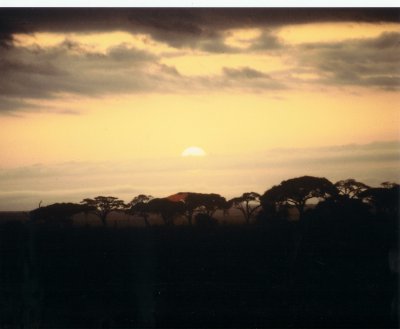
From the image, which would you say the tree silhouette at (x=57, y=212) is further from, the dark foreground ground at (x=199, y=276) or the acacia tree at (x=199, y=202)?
the acacia tree at (x=199, y=202)

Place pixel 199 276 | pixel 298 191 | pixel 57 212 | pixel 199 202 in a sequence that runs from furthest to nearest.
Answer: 1. pixel 199 276
2. pixel 298 191
3. pixel 57 212
4. pixel 199 202

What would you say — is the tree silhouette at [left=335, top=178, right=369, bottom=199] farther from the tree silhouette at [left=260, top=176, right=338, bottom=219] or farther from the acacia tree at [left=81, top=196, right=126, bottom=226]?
the acacia tree at [left=81, top=196, right=126, bottom=226]

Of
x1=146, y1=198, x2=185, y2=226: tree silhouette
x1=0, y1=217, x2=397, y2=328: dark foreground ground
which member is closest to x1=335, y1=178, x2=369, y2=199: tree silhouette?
x1=0, y1=217, x2=397, y2=328: dark foreground ground

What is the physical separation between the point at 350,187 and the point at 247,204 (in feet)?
3.98

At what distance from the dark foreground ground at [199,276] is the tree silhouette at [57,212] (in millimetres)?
122

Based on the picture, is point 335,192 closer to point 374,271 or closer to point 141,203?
point 374,271

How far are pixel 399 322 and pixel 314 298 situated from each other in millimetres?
980

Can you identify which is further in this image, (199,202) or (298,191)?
(298,191)

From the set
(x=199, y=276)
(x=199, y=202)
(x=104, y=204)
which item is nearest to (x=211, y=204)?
(x=199, y=202)

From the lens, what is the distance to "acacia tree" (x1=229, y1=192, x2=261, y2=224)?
19.6 feet

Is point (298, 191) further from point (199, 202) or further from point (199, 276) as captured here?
point (199, 276)

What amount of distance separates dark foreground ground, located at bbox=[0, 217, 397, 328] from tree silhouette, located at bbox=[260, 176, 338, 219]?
1.04ft

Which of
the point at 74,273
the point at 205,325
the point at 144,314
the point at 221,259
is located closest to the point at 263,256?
the point at 221,259

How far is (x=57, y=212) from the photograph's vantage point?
5996mm
